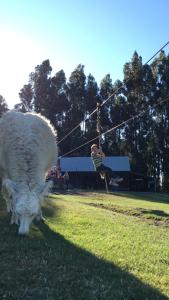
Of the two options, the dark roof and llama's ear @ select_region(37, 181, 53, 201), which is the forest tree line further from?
llama's ear @ select_region(37, 181, 53, 201)

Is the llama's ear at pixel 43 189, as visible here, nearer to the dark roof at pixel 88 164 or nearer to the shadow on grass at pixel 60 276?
the shadow on grass at pixel 60 276

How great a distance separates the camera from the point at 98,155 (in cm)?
2150

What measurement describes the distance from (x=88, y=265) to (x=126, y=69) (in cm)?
7135

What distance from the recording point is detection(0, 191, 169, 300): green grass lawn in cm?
706

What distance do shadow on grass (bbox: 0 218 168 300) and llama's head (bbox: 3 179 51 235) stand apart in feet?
1.83

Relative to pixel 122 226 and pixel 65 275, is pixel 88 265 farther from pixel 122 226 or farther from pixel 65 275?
pixel 122 226

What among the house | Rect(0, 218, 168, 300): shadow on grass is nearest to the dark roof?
the house

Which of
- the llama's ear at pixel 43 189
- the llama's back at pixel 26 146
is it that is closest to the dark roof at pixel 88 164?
the llama's back at pixel 26 146

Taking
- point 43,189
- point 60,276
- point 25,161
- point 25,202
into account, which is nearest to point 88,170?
point 25,161

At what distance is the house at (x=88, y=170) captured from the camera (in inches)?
2638

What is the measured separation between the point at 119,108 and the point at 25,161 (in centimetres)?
6690

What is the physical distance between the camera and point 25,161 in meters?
12.1

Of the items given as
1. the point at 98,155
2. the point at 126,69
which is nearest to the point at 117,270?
the point at 98,155

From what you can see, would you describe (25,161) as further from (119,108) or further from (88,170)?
(119,108)
